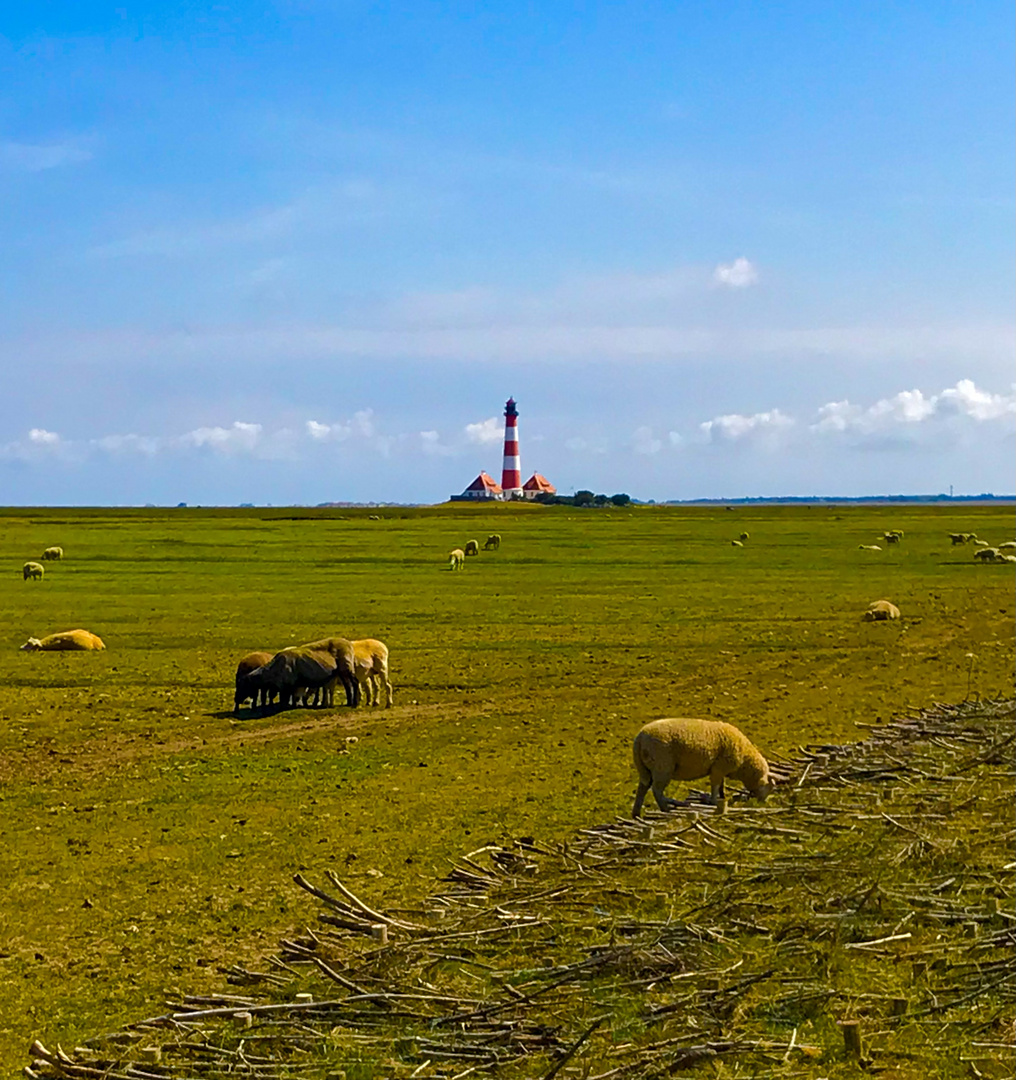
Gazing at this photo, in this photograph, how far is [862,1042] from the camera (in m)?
6.90

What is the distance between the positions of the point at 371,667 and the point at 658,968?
13237 millimetres

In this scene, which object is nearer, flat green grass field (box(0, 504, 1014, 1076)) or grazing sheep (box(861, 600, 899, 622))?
flat green grass field (box(0, 504, 1014, 1076))

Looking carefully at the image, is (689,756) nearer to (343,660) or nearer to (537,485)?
(343,660)

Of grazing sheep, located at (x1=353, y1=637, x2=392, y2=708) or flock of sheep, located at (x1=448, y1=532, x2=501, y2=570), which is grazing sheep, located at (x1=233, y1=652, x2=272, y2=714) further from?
flock of sheep, located at (x1=448, y1=532, x2=501, y2=570)

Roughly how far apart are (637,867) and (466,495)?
18842cm

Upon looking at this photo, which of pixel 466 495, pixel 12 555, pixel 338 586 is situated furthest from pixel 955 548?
pixel 466 495

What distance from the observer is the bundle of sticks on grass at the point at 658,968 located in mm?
6949

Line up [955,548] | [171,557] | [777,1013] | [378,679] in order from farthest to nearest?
[955,548] → [171,557] → [378,679] → [777,1013]

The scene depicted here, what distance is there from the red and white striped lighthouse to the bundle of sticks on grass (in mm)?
179111

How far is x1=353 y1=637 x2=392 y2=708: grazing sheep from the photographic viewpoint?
2070 centimetres

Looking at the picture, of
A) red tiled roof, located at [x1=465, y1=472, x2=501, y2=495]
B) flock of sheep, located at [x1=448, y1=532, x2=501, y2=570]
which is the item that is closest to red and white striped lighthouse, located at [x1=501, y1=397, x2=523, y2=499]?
red tiled roof, located at [x1=465, y1=472, x2=501, y2=495]

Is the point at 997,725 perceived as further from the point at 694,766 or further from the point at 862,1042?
the point at 862,1042

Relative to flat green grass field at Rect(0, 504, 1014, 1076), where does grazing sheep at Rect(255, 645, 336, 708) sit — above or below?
above

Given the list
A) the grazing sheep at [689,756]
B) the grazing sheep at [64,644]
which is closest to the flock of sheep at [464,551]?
the grazing sheep at [64,644]
